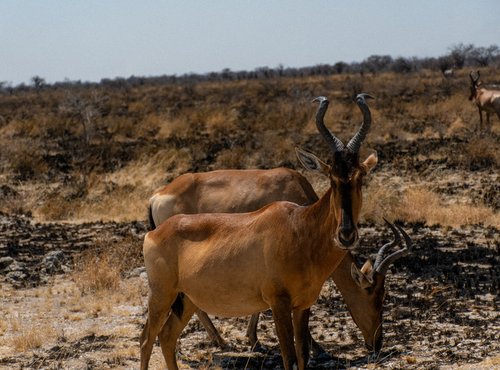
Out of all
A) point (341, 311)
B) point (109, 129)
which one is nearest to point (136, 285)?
point (341, 311)

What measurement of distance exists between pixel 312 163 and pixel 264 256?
3.03ft

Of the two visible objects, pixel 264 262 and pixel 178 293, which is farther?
pixel 178 293

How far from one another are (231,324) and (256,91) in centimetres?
4591

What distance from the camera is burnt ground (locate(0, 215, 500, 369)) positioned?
8.45 m

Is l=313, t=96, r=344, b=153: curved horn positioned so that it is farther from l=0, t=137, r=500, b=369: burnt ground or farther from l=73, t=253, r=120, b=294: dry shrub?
l=73, t=253, r=120, b=294: dry shrub

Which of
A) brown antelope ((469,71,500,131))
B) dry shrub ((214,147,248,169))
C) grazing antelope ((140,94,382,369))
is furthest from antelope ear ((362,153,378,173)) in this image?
brown antelope ((469,71,500,131))

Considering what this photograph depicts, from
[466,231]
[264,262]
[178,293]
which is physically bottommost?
[466,231]

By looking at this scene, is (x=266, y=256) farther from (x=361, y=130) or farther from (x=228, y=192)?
(x=228, y=192)

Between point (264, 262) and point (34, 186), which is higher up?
point (264, 262)

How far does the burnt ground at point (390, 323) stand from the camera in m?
8.45

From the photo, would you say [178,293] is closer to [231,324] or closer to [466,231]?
[231,324]

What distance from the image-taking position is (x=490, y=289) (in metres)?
10.8

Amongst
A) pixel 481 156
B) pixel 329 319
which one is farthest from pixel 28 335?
pixel 481 156

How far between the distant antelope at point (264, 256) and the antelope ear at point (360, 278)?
Result: 0.67 meters
